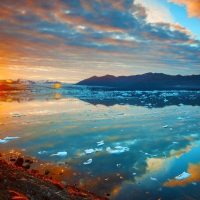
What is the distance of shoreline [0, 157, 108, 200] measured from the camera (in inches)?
231

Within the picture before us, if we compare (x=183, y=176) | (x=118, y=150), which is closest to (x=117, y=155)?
(x=118, y=150)

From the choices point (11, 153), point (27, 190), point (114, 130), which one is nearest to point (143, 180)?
point (27, 190)

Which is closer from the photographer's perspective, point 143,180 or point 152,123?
point 143,180

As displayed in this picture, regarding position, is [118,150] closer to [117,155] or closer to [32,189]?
[117,155]

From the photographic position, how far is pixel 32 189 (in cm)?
638

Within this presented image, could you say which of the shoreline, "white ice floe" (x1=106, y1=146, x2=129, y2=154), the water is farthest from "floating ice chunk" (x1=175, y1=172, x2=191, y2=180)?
"white ice floe" (x1=106, y1=146, x2=129, y2=154)

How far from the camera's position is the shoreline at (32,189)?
231 inches

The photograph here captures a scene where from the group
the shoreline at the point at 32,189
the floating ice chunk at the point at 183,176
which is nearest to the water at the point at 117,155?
the floating ice chunk at the point at 183,176

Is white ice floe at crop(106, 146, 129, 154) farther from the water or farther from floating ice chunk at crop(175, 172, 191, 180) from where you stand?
floating ice chunk at crop(175, 172, 191, 180)

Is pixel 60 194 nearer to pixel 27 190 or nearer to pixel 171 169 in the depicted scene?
pixel 27 190

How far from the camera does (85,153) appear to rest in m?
11.3

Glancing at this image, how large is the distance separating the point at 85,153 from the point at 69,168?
2046 mm

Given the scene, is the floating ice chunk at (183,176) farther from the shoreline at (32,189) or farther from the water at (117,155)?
the shoreline at (32,189)

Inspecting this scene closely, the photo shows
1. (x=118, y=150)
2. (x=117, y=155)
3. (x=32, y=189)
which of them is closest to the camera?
(x=32, y=189)
